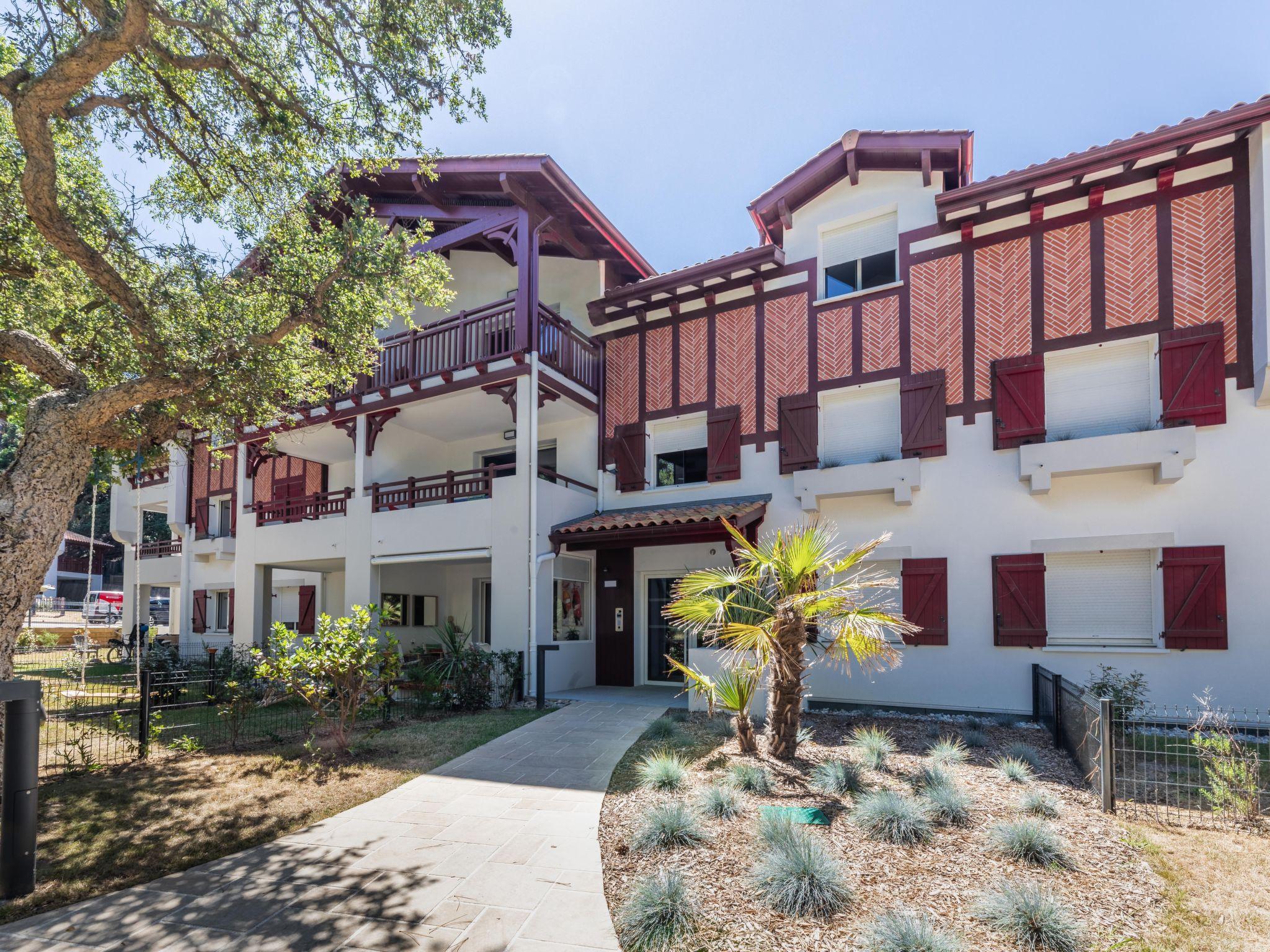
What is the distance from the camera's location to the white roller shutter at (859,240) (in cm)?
1227

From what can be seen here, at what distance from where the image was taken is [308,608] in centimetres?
1897

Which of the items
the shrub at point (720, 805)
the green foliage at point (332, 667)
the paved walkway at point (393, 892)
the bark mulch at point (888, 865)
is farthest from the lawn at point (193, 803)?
the shrub at point (720, 805)

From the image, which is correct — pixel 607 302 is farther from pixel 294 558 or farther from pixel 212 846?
pixel 212 846

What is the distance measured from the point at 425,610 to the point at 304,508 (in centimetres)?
376

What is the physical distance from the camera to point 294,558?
609 inches

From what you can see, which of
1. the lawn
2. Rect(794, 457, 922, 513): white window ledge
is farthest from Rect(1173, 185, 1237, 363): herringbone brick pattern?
the lawn

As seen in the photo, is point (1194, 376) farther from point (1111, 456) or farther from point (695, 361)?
point (695, 361)

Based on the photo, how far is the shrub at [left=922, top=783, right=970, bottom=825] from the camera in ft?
17.1

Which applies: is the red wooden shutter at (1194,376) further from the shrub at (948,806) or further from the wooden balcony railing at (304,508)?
the wooden balcony railing at (304,508)

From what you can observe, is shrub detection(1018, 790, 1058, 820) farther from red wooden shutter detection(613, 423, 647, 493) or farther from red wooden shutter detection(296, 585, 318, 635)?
red wooden shutter detection(296, 585, 318, 635)

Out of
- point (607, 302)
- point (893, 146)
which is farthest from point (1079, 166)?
point (607, 302)

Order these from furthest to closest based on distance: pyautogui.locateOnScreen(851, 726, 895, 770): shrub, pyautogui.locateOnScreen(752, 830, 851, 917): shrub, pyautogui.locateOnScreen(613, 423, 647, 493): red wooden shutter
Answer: pyautogui.locateOnScreen(613, 423, 647, 493): red wooden shutter < pyautogui.locateOnScreen(851, 726, 895, 770): shrub < pyautogui.locateOnScreen(752, 830, 851, 917): shrub

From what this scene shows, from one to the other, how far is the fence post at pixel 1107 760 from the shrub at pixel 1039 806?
473 mm

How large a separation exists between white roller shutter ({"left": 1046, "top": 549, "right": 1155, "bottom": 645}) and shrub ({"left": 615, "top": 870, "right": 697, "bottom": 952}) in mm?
8758
